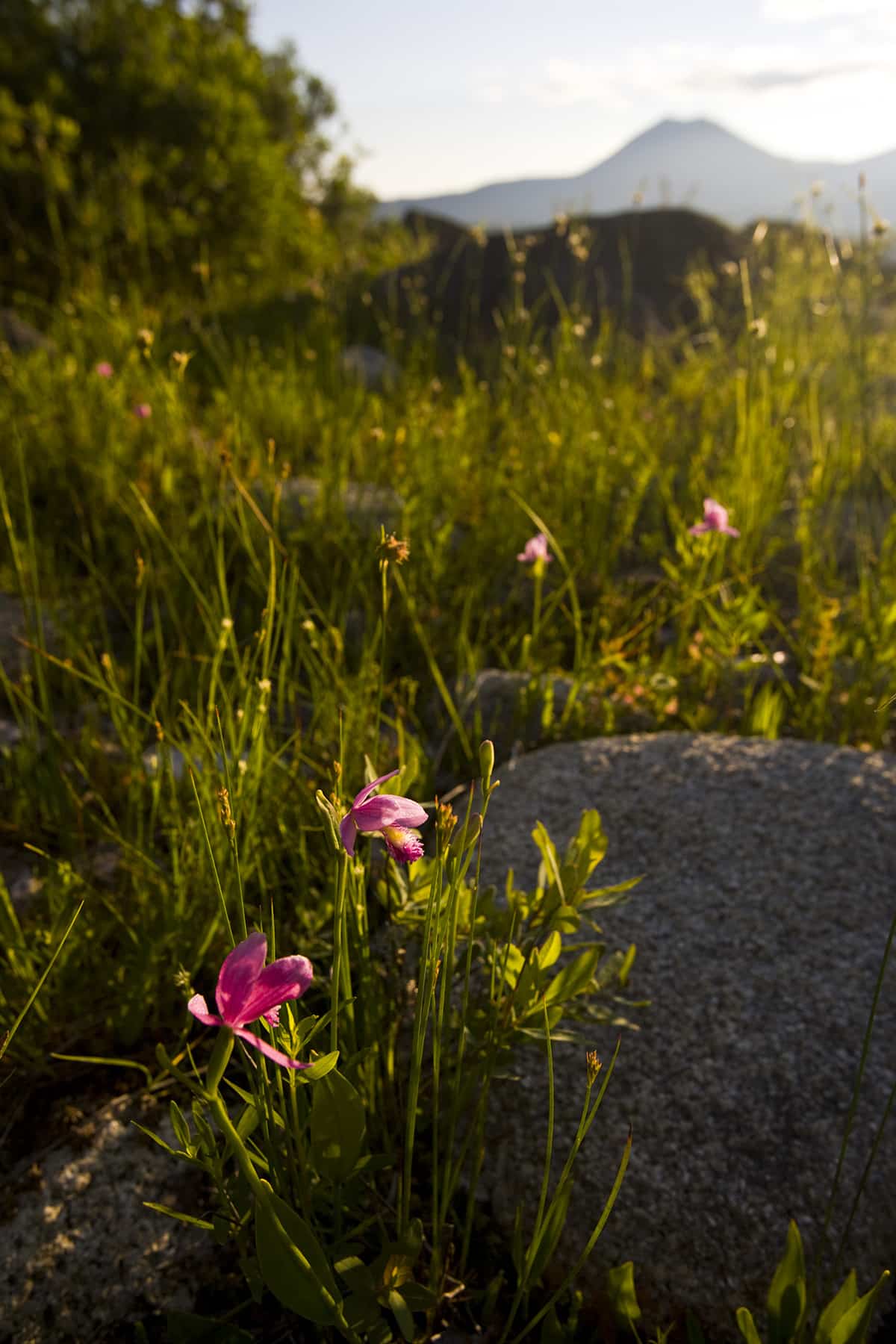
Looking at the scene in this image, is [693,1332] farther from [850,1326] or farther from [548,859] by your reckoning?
[548,859]

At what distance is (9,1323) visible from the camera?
1025 mm

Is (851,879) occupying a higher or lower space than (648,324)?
lower

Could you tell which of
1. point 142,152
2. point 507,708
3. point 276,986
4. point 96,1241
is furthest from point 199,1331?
point 142,152

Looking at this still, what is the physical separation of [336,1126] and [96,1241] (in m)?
0.41

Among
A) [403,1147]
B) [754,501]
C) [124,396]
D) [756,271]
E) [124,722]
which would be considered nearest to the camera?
[403,1147]

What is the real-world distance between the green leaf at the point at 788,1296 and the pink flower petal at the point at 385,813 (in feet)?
1.79

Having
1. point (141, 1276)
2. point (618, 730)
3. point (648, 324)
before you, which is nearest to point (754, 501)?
point (618, 730)

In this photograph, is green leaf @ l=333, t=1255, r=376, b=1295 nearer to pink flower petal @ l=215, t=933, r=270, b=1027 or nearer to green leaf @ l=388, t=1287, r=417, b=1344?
green leaf @ l=388, t=1287, r=417, b=1344

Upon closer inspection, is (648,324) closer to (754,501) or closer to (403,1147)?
(754,501)

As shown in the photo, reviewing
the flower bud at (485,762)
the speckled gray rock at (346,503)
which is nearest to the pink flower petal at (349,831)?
the flower bud at (485,762)

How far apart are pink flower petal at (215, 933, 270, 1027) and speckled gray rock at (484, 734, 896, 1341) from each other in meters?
0.65

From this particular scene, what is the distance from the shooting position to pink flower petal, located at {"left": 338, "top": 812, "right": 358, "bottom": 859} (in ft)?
2.67

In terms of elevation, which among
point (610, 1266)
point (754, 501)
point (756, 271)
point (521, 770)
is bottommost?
point (610, 1266)

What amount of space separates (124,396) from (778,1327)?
127 inches
